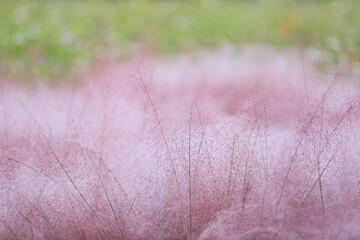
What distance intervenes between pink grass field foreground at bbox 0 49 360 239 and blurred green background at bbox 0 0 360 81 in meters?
1.16

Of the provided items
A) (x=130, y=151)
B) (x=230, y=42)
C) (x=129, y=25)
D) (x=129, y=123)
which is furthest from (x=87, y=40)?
(x=130, y=151)

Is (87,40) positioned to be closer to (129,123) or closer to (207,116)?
(129,123)

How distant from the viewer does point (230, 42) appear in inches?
118

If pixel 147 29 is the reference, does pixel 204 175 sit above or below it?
below

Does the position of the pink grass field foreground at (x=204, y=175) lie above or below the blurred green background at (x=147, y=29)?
below

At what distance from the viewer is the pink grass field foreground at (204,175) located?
0.86 m

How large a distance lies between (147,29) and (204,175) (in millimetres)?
2496

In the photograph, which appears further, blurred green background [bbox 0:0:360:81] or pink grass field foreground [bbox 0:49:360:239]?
blurred green background [bbox 0:0:360:81]

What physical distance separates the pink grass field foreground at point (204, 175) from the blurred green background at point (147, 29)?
1.16m

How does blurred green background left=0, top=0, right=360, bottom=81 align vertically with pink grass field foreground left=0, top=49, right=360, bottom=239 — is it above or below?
above

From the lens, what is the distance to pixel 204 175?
0.92 metres

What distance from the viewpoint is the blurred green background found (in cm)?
249

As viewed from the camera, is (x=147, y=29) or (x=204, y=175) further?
(x=147, y=29)

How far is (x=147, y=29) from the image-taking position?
3201mm
